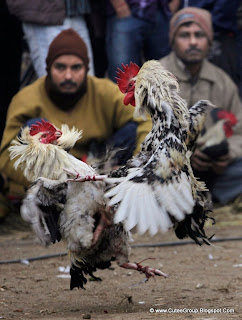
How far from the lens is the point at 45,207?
4.11 metres

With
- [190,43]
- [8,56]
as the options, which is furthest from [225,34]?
A: [8,56]

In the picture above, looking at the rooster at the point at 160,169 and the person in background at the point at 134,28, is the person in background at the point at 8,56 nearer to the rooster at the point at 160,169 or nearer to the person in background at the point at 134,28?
the person in background at the point at 134,28

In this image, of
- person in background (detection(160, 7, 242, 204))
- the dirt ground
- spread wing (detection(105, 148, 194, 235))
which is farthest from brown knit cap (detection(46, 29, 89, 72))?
spread wing (detection(105, 148, 194, 235))

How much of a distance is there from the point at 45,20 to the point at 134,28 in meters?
0.80

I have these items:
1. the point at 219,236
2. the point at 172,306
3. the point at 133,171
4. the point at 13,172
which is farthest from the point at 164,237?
the point at 133,171

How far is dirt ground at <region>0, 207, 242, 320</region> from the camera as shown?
13.6ft

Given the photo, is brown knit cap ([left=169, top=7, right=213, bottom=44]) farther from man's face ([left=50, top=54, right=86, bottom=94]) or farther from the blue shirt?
man's face ([left=50, top=54, right=86, bottom=94])

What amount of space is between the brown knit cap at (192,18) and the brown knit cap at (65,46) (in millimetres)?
991

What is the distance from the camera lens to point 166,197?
371cm

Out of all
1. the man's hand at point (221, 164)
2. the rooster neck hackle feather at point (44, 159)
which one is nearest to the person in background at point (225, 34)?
the man's hand at point (221, 164)

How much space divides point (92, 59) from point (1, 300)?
3292 mm

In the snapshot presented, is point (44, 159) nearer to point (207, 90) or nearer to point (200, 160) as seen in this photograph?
point (200, 160)

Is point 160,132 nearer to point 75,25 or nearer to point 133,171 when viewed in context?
point 133,171

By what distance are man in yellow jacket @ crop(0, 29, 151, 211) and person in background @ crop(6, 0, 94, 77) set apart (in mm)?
276
